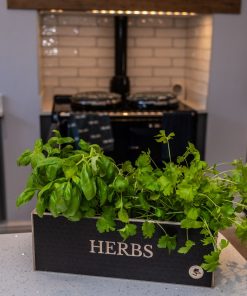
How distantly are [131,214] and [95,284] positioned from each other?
0.63 feet

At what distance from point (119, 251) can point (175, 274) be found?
5.9 inches

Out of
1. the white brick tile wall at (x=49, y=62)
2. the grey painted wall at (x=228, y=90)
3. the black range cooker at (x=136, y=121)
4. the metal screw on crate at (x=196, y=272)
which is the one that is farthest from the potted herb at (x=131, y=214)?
the white brick tile wall at (x=49, y=62)

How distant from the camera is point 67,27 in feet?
11.4

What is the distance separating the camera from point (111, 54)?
3.57 metres

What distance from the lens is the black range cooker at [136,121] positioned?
296 cm

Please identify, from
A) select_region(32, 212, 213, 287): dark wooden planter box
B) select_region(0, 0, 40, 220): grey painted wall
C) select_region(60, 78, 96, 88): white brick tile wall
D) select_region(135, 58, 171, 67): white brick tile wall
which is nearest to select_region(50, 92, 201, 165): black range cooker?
select_region(0, 0, 40, 220): grey painted wall

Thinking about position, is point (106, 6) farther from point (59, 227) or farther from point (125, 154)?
point (59, 227)

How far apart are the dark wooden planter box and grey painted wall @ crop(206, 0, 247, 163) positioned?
226 cm

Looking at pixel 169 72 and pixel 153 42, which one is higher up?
pixel 153 42

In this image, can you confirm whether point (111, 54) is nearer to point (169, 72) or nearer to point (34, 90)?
point (169, 72)

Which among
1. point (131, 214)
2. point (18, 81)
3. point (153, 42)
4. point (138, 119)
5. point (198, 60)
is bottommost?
point (138, 119)

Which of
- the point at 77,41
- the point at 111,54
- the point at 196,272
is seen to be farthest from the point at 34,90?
the point at 196,272

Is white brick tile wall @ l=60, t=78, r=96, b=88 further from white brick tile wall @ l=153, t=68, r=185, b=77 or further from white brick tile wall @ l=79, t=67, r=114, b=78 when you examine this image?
white brick tile wall @ l=153, t=68, r=185, b=77

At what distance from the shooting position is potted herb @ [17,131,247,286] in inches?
38.7
